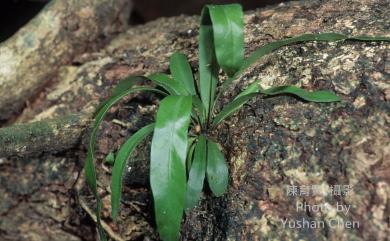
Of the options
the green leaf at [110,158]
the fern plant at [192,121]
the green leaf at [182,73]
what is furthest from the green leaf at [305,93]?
the green leaf at [110,158]

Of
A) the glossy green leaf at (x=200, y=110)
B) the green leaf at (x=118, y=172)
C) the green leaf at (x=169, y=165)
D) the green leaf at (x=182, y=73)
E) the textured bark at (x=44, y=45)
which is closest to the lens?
the green leaf at (x=169, y=165)

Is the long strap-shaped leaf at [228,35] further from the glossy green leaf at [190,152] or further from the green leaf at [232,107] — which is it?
the glossy green leaf at [190,152]

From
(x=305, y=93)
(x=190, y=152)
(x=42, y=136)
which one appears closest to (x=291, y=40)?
(x=305, y=93)

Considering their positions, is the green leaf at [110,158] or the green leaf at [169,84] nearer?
the green leaf at [169,84]

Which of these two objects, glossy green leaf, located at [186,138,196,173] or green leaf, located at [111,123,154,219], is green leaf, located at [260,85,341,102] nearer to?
glossy green leaf, located at [186,138,196,173]

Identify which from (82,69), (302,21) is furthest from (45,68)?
(302,21)

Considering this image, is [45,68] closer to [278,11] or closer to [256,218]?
[278,11]

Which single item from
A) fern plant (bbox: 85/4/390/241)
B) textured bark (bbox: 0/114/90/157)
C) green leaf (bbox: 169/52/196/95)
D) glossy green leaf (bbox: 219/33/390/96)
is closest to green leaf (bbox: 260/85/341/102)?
fern plant (bbox: 85/4/390/241)
